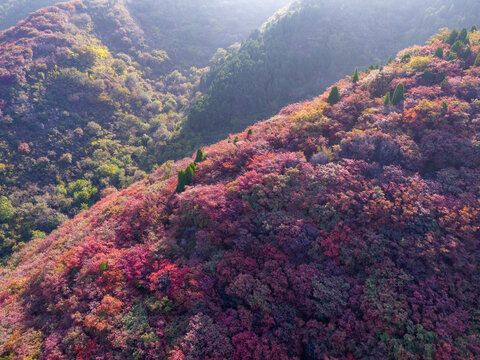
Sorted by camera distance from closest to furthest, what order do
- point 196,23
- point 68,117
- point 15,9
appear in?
point 68,117 < point 15,9 < point 196,23

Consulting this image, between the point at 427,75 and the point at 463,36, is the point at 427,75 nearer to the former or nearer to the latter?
the point at 427,75

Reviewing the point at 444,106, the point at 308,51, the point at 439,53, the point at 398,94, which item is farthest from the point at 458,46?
the point at 308,51

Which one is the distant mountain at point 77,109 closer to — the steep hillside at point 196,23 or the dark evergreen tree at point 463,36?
the steep hillside at point 196,23

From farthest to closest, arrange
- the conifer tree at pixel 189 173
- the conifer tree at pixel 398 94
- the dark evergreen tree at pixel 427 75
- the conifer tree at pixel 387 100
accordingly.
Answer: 1. the dark evergreen tree at pixel 427 75
2. the conifer tree at pixel 387 100
3. the conifer tree at pixel 398 94
4. the conifer tree at pixel 189 173

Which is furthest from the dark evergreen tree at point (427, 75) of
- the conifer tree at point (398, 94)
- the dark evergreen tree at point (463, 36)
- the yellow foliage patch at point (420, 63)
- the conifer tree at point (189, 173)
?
the conifer tree at point (189, 173)

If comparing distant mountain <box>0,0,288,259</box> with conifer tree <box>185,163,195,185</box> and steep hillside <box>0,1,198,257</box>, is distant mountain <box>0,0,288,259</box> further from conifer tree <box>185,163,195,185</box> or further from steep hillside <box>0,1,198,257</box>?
conifer tree <box>185,163,195,185</box>


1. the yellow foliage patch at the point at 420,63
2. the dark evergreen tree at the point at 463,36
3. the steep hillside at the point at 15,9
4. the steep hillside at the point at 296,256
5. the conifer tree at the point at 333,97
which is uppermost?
the steep hillside at the point at 15,9

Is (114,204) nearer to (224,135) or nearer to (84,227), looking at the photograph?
(84,227)
